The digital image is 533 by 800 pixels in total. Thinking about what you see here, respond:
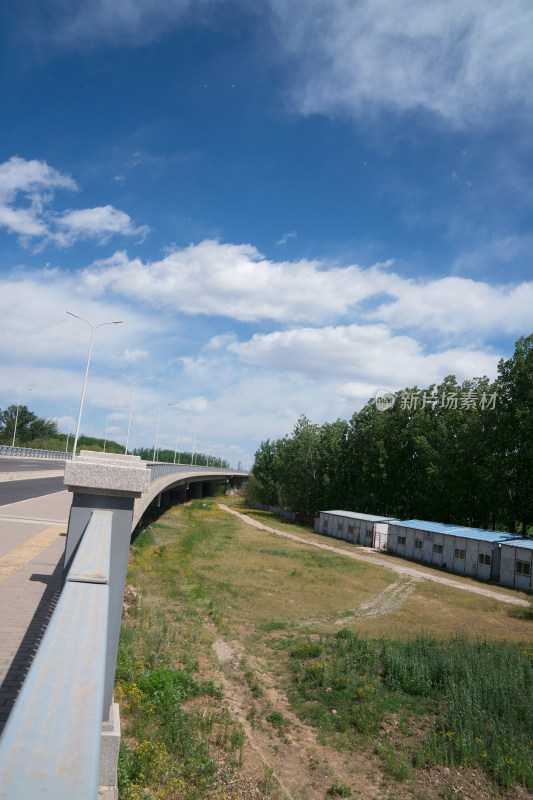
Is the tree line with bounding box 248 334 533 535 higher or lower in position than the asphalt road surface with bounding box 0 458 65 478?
higher

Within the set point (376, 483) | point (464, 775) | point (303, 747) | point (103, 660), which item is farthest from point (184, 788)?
point (376, 483)

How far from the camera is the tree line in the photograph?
4422cm

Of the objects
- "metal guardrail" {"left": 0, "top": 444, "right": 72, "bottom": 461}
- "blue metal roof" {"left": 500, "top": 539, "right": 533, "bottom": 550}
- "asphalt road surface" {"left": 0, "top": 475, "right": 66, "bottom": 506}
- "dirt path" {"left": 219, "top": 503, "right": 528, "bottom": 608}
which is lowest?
"dirt path" {"left": 219, "top": 503, "right": 528, "bottom": 608}

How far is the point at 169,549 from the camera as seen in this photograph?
103ft

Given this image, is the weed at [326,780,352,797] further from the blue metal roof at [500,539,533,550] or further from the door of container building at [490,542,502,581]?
the door of container building at [490,542,502,581]

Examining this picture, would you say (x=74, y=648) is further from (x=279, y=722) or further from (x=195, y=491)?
(x=195, y=491)

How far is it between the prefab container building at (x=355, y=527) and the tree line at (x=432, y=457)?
6.68 metres

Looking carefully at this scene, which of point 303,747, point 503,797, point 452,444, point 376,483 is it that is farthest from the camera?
point 376,483

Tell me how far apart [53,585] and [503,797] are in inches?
396

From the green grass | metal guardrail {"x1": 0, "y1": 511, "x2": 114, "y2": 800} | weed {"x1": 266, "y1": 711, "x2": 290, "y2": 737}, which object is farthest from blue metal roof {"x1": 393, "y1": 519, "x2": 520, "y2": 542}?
metal guardrail {"x1": 0, "y1": 511, "x2": 114, "y2": 800}

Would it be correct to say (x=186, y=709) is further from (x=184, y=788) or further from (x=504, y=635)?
(x=504, y=635)

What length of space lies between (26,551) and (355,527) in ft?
136

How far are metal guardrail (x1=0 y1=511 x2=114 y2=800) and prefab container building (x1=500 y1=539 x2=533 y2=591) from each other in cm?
→ 3626

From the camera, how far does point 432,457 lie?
5384 cm
